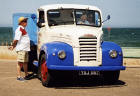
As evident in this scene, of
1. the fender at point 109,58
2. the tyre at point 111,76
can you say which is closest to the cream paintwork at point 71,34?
the fender at point 109,58

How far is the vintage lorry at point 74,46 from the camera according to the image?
9078 millimetres

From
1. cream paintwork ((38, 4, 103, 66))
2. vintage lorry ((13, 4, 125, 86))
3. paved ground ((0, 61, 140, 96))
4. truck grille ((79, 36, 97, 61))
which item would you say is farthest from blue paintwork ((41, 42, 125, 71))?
paved ground ((0, 61, 140, 96))

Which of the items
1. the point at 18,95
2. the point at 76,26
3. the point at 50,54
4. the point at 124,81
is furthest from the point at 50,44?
the point at 124,81

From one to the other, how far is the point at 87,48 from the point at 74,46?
36cm

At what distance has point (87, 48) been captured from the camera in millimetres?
9383

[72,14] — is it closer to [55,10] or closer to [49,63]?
[55,10]

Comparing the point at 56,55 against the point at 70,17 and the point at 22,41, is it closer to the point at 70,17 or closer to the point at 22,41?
the point at 22,41

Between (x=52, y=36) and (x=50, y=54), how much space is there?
112cm

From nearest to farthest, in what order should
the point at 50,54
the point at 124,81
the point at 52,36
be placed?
the point at 50,54, the point at 52,36, the point at 124,81

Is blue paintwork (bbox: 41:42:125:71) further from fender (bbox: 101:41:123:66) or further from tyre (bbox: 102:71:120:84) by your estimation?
tyre (bbox: 102:71:120:84)

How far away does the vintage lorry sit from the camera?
908 centimetres

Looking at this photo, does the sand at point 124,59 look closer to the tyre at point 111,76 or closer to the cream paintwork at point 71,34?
the tyre at point 111,76

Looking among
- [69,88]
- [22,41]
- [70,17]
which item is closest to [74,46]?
[69,88]

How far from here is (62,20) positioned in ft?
33.8
